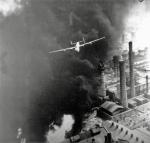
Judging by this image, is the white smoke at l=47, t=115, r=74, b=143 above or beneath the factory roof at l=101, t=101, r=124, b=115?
beneath

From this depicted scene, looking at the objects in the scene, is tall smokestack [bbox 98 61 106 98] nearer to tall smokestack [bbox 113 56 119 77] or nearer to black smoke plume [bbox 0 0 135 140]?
black smoke plume [bbox 0 0 135 140]

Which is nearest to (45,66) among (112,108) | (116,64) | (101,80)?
(101,80)

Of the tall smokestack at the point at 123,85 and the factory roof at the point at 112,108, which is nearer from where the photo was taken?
the factory roof at the point at 112,108

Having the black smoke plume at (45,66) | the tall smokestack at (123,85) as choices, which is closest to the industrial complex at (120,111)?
the tall smokestack at (123,85)

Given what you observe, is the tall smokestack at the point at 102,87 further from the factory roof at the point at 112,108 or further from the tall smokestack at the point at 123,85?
the factory roof at the point at 112,108

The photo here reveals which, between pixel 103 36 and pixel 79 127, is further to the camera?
pixel 103 36

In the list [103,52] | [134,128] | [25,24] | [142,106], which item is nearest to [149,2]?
[103,52]

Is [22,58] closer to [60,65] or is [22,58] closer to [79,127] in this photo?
[60,65]

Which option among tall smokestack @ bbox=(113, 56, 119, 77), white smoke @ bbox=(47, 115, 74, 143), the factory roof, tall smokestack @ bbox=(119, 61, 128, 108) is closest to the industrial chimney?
tall smokestack @ bbox=(119, 61, 128, 108)
